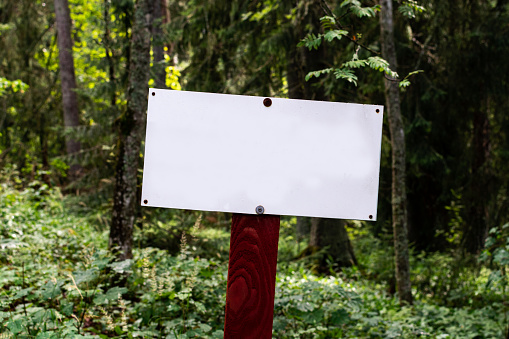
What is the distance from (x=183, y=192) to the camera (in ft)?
5.55

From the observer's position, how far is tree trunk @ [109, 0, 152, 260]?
4.69 m

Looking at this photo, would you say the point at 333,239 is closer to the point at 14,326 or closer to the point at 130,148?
the point at 130,148

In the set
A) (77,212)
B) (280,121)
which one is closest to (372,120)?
(280,121)

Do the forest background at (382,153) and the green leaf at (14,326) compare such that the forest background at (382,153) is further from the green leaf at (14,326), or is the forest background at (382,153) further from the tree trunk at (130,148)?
the green leaf at (14,326)

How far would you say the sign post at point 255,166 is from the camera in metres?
1.70

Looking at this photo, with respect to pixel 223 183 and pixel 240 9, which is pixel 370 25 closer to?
pixel 240 9

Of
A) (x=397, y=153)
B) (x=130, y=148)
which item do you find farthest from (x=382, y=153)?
(x=130, y=148)

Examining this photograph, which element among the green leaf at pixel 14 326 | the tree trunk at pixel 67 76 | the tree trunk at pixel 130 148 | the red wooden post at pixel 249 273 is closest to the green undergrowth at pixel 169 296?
the green leaf at pixel 14 326

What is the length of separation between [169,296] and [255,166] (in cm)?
171

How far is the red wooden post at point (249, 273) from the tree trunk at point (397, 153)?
417cm

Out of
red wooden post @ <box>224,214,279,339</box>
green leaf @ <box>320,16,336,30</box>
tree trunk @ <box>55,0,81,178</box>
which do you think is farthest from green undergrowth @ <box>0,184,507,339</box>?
tree trunk @ <box>55,0,81,178</box>

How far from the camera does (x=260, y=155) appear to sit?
1.72 metres

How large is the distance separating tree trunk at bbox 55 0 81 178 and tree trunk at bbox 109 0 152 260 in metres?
8.90

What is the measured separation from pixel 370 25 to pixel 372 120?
6193 mm
